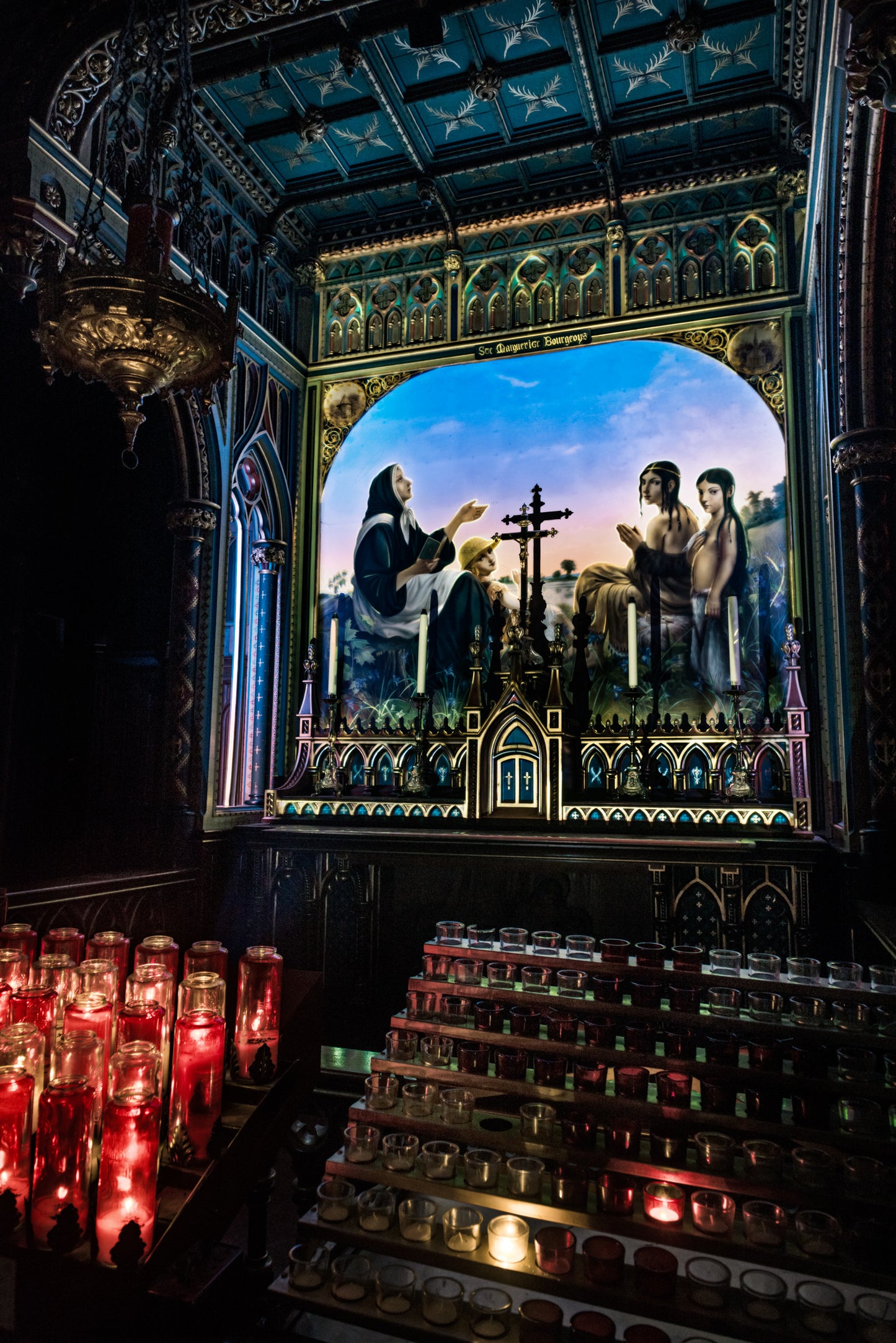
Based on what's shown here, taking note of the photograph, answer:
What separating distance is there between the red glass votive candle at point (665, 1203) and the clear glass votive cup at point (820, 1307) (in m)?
0.29

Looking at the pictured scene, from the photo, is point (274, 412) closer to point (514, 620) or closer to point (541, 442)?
point (541, 442)

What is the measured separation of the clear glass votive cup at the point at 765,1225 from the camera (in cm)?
199

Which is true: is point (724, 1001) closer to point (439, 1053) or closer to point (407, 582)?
point (439, 1053)

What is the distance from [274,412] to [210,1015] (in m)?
6.95

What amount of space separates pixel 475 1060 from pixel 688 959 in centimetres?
81

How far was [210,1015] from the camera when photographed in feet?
8.09

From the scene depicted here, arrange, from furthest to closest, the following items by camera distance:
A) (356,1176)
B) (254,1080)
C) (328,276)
Answer: 1. (328,276)
2. (254,1080)
3. (356,1176)

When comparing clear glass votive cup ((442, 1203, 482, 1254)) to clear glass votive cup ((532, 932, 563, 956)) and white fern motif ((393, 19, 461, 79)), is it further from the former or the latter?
white fern motif ((393, 19, 461, 79))

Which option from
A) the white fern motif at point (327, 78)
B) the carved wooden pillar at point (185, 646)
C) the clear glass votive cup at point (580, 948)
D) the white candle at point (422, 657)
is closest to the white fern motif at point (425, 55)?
the white fern motif at point (327, 78)

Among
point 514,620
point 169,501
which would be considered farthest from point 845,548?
point 169,501

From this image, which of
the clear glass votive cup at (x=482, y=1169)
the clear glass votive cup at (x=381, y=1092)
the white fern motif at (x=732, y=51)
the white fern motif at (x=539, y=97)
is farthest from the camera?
the white fern motif at (x=539, y=97)

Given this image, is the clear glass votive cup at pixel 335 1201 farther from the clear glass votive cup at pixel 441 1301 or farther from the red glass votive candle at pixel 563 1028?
the red glass votive candle at pixel 563 1028

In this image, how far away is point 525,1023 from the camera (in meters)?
2.72

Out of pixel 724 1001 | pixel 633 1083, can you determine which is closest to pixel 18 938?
pixel 633 1083
